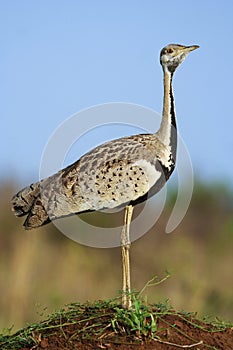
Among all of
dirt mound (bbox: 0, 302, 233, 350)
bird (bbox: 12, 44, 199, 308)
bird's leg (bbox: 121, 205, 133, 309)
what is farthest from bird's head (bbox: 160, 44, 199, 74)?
dirt mound (bbox: 0, 302, 233, 350)

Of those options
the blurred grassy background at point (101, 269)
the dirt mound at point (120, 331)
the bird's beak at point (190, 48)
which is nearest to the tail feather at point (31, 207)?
the dirt mound at point (120, 331)

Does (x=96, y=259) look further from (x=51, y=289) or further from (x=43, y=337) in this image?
(x=43, y=337)

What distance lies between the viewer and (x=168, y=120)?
6.05 metres

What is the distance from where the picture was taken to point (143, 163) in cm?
587

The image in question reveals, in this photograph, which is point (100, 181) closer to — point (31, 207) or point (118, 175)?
point (118, 175)

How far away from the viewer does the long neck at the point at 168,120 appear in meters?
5.98

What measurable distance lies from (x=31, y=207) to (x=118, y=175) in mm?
742

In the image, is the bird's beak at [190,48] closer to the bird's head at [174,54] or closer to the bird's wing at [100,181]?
the bird's head at [174,54]

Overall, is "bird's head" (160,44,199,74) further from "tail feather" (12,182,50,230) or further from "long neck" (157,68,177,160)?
"tail feather" (12,182,50,230)

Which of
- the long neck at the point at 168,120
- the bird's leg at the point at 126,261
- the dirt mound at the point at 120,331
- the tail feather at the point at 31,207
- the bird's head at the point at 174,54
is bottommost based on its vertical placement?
the dirt mound at the point at 120,331

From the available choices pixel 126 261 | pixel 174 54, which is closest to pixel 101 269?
pixel 174 54

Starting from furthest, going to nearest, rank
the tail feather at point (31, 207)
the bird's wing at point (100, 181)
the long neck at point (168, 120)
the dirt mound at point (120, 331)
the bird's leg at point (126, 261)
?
1. the tail feather at point (31, 207)
2. the long neck at point (168, 120)
3. the bird's wing at point (100, 181)
4. the bird's leg at point (126, 261)
5. the dirt mound at point (120, 331)

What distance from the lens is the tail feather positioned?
6078 mm

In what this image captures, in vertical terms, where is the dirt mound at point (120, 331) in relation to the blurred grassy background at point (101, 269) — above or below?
below
